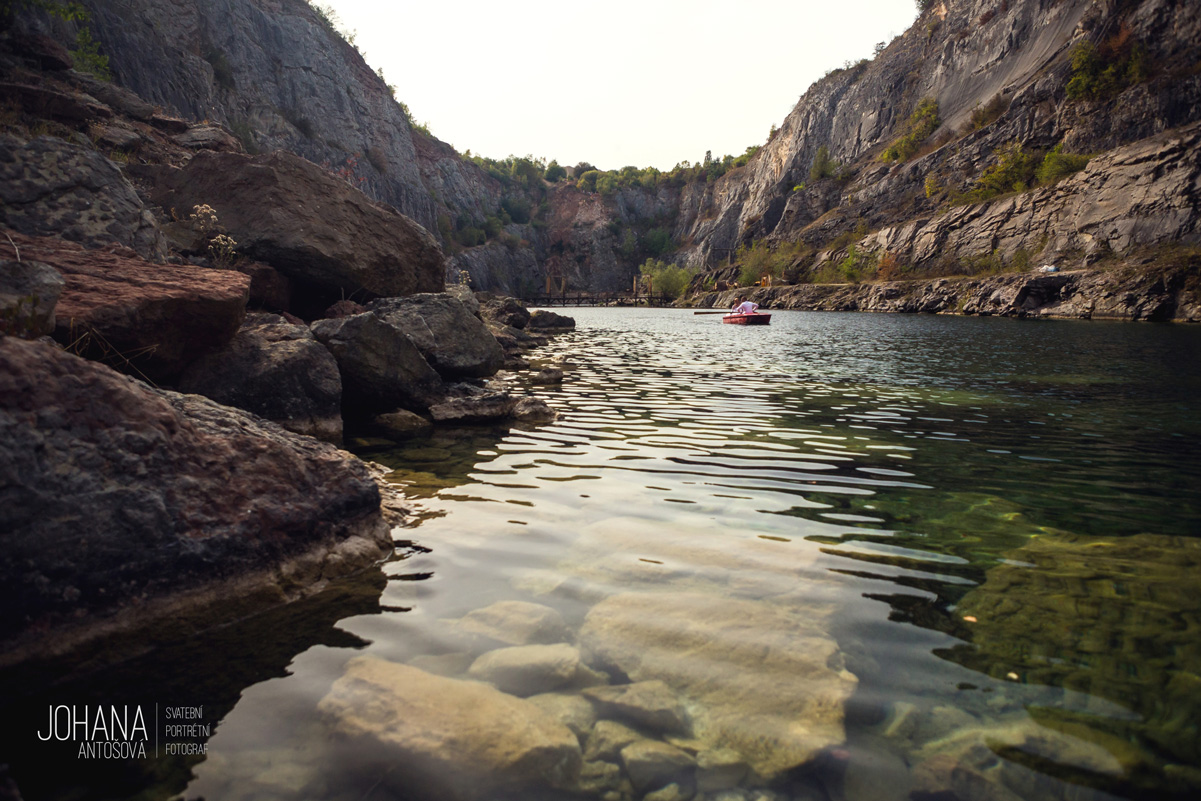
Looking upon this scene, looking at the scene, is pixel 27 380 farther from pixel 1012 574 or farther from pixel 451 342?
pixel 451 342

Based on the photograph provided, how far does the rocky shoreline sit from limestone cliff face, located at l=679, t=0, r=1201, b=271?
4.53 meters

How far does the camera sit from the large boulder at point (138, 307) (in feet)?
16.5

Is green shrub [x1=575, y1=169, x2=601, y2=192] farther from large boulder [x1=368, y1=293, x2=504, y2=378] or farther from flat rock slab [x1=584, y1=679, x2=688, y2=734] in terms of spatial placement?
flat rock slab [x1=584, y1=679, x2=688, y2=734]

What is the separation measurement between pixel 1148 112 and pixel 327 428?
65.4 m

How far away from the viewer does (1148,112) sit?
4588 cm

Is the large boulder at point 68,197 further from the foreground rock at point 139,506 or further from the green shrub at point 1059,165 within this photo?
the green shrub at point 1059,165

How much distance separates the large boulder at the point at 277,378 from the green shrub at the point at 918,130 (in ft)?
284

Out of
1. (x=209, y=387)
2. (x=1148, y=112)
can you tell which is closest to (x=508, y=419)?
(x=209, y=387)

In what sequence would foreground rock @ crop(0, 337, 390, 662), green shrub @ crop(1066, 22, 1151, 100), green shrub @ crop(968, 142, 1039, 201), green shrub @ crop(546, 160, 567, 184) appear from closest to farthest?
foreground rock @ crop(0, 337, 390, 662) < green shrub @ crop(1066, 22, 1151, 100) < green shrub @ crop(968, 142, 1039, 201) < green shrub @ crop(546, 160, 567, 184)

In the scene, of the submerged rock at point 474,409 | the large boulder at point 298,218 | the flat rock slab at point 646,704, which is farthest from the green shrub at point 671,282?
the flat rock slab at point 646,704

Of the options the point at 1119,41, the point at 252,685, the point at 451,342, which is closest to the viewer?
the point at 252,685

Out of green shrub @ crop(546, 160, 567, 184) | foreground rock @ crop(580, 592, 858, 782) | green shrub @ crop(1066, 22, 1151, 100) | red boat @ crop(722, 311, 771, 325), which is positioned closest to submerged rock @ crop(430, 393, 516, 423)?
foreground rock @ crop(580, 592, 858, 782)

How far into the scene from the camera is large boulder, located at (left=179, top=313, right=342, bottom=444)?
648 centimetres

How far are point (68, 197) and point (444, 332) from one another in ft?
17.9
